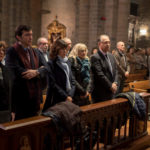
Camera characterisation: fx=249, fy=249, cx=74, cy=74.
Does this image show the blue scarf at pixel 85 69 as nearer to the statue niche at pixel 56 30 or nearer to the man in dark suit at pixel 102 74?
the man in dark suit at pixel 102 74

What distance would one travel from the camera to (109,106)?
368 cm

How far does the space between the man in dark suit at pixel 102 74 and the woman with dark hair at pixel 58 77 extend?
97cm

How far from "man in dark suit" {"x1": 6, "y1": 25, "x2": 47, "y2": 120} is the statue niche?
9753 mm

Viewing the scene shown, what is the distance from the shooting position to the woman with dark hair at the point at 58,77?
3.50 m

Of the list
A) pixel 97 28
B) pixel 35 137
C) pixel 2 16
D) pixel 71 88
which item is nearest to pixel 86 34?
pixel 97 28

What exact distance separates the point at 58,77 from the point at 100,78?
1.12 m

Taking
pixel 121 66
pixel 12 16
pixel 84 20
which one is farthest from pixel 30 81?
pixel 12 16

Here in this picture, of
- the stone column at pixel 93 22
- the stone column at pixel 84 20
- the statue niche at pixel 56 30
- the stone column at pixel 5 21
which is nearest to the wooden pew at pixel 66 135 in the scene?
the stone column at pixel 93 22

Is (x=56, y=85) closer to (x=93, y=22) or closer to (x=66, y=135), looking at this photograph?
(x=66, y=135)

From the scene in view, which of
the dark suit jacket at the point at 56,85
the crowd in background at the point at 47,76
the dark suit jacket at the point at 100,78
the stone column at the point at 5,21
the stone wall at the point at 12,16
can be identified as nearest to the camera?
the crowd in background at the point at 47,76

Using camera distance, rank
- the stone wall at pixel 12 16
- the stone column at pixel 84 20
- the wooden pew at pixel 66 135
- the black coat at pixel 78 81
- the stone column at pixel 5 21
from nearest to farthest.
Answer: the wooden pew at pixel 66 135 < the black coat at pixel 78 81 < the stone column at pixel 84 20 < the stone wall at pixel 12 16 < the stone column at pixel 5 21

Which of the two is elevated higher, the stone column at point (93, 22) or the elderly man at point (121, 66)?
the stone column at point (93, 22)

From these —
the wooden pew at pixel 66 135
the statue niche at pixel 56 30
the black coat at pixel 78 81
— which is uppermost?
the statue niche at pixel 56 30

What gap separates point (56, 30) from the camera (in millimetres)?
13234
